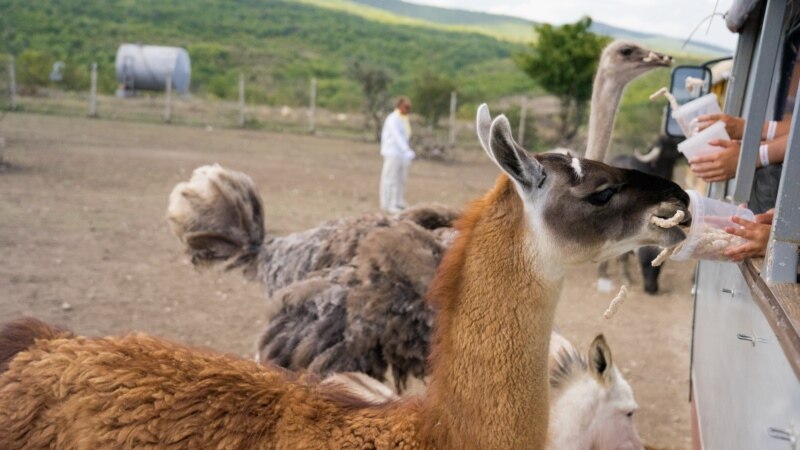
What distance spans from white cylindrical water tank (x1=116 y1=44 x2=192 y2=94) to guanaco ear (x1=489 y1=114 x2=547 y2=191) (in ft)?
124

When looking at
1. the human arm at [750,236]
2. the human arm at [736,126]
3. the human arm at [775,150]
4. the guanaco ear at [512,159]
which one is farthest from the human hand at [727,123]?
the guanaco ear at [512,159]

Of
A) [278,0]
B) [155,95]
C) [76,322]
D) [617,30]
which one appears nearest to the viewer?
[76,322]

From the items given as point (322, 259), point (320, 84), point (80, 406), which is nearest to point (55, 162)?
point (322, 259)

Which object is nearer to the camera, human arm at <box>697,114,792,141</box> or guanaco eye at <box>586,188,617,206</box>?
guanaco eye at <box>586,188,617,206</box>

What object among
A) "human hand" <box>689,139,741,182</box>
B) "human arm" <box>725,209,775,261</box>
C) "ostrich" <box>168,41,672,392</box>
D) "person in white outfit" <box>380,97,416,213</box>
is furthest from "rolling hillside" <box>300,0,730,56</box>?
"human arm" <box>725,209,775,261</box>

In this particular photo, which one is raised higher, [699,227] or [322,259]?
[699,227]

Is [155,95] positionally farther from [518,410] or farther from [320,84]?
[518,410]

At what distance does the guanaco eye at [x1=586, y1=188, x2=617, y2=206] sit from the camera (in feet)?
8.89

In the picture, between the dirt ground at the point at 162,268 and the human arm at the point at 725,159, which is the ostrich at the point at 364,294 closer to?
the human arm at the point at 725,159

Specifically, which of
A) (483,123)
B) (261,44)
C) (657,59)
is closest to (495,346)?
(483,123)

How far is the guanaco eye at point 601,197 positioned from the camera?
2711mm

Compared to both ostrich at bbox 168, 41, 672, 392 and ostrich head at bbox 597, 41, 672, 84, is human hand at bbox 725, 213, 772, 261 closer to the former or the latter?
ostrich at bbox 168, 41, 672, 392

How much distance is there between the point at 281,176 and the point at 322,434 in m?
14.9

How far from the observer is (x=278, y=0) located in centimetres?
8206
